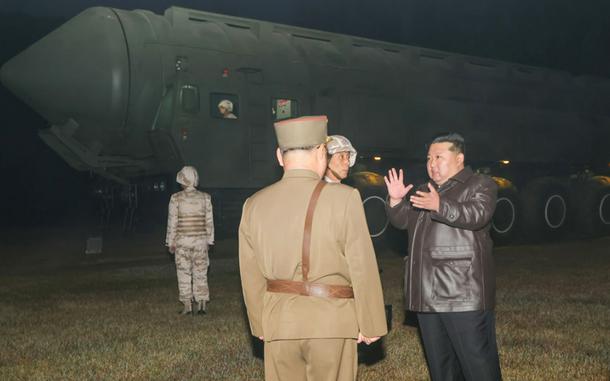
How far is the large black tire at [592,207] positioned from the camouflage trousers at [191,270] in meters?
11.8

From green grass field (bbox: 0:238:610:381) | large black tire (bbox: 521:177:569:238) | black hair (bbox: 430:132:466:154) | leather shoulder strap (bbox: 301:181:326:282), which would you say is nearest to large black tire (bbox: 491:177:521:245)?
large black tire (bbox: 521:177:569:238)

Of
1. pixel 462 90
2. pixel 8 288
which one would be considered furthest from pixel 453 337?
pixel 462 90

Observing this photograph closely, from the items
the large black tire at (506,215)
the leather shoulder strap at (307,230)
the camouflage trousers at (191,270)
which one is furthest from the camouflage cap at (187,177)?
the large black tire at (506,215)

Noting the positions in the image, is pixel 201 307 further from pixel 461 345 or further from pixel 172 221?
pixel 461 345

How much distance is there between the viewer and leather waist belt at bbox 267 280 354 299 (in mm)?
3057

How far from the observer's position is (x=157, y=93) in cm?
1188

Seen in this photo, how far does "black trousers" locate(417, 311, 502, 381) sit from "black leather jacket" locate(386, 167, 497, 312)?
0.29 ft

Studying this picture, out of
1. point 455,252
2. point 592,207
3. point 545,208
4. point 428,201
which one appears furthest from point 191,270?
point 592,207

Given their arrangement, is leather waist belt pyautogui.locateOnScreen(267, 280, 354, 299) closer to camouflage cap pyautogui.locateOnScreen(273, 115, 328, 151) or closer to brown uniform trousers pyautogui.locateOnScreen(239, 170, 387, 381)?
brown uniform trousers pyautogui.locateOnScreen(239, 170, 387, 381)

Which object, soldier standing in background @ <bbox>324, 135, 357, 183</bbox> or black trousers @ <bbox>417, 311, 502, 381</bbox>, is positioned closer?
black trousers @ <bbox>417, 311, 502, 381</bbox>

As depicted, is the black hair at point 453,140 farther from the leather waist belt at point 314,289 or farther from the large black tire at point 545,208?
the large black tire at point 545,208

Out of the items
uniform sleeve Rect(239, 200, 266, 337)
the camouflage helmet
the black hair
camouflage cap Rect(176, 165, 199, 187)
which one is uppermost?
the black hair

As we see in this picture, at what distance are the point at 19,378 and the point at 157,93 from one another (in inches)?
279

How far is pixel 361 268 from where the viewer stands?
Result: 306 centimetres
